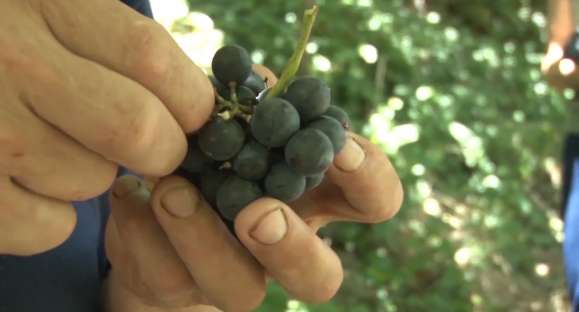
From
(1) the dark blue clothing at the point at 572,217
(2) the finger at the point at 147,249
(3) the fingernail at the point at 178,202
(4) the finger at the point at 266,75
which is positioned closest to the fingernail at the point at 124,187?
(2) the finger at the point at 147,249

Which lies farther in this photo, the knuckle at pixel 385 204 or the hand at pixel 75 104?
the knuckle at pixel 385 204

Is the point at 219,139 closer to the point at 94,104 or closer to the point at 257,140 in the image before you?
the point at 257,140

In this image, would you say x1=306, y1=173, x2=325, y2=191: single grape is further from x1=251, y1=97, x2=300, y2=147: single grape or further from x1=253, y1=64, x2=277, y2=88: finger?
x1=253, y1=64, x2=277, y2=88: finger

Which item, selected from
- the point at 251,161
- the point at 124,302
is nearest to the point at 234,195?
the point at 251,161

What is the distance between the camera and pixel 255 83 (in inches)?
31.7

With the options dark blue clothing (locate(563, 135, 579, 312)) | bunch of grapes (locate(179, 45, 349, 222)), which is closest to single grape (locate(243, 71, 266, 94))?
bunch of grapes (locate(179, 45, 349, 222))

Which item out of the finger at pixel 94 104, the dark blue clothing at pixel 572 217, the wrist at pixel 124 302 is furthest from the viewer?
the dark blue clothing at pixel 572 217

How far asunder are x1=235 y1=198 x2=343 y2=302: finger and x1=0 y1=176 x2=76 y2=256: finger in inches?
6.8

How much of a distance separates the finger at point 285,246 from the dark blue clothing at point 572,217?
36.3 inches

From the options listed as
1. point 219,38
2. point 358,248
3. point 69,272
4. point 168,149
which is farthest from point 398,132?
point 168,149

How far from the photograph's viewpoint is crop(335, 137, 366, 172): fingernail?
768 millimetres

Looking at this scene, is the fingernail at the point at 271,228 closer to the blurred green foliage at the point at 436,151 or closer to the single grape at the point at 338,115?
the single grape at the point at 338,115

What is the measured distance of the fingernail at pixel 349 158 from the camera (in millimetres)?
768

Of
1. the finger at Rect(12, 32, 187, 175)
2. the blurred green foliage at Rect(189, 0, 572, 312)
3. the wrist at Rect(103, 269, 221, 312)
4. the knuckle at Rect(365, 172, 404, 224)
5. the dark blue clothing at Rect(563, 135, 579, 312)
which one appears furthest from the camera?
the blurred green foliage at Rect(189, 0, 572, 312)
